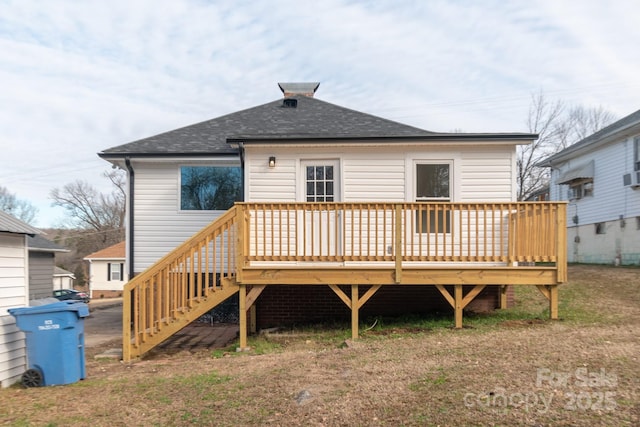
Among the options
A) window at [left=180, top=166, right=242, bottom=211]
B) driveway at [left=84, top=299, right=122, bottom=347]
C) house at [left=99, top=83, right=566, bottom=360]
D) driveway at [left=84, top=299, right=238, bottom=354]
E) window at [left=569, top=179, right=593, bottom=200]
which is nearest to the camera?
house at [left=99, top=83, right=566, bottom=360]

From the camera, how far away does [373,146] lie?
838cm

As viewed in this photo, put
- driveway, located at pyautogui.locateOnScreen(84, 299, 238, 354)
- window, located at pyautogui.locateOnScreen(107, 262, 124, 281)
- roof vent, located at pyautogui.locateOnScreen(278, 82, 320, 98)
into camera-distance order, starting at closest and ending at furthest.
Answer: driveway, located at pyautogui.locateOnScreen(84, 299, 238, 354) < roof vent, located at pyautogui.locateOnScreen(278, 82, 320, 98) < window, located at pyautogui.locateOnScreen(107, 262, 124, 281)

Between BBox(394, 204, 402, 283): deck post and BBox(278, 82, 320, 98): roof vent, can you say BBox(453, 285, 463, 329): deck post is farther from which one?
BBox(278, 82, 320, 98): roof vent

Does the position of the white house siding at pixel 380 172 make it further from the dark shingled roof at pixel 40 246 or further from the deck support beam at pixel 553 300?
the dark shingled roof at pixel 40 246

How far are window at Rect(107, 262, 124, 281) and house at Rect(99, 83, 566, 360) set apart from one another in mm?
24518

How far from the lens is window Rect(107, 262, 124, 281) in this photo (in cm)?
3253

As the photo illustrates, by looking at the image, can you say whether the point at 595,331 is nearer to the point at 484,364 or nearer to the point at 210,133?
the point at 484,364

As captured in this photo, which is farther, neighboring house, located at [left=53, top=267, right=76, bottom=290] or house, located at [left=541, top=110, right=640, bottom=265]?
neighboring house, located at [left=53, top=267, right=76, bottom=290]

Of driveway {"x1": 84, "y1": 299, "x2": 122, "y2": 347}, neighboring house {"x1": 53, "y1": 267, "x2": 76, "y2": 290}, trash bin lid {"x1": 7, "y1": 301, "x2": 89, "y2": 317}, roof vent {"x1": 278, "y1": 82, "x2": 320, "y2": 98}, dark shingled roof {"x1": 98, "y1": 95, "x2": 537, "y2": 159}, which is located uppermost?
roof vent {"x1": 278, "y1": 82, "x2": 320, "y2": 98}

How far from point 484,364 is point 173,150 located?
7.89 meters

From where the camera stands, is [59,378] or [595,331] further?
[595,331]

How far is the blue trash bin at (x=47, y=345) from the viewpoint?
219 inches

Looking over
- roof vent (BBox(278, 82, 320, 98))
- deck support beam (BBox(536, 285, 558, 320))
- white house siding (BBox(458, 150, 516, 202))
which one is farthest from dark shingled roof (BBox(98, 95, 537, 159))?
deck support beam (BBox(536, 285, 558, 320))

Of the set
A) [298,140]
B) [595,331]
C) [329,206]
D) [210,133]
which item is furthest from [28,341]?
[595,331]
